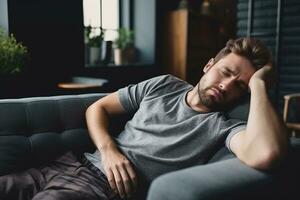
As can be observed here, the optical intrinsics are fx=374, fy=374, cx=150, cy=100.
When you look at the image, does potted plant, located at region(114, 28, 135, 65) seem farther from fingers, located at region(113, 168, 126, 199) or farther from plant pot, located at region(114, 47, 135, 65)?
fingers, located at region(113, 168, 126, 199)

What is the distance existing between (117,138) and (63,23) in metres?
2.20

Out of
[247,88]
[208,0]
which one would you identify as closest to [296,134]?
[247,88]

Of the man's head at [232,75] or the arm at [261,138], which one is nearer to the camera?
the arm at [261,138]

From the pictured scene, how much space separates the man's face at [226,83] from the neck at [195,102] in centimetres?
2

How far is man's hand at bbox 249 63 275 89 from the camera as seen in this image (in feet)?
4.26

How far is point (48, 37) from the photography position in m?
3.36

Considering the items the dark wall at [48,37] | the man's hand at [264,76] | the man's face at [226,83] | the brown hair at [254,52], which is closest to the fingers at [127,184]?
the man's face at [226,83]

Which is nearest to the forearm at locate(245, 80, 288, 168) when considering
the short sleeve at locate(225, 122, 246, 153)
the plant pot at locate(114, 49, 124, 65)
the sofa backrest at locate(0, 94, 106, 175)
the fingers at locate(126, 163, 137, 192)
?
the short sleeve at locate(225, 122, 246, 153)

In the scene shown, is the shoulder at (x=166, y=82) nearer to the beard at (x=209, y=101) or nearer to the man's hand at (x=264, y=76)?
the beard at (x=209, y=101)

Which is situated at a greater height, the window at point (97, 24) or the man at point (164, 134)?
the window at point (97, 24)

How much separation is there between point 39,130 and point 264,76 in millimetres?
887

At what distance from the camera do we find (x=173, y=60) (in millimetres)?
4422

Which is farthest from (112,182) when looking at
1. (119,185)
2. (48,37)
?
(48,37)

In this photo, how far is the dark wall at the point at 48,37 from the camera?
3146 millimetres
